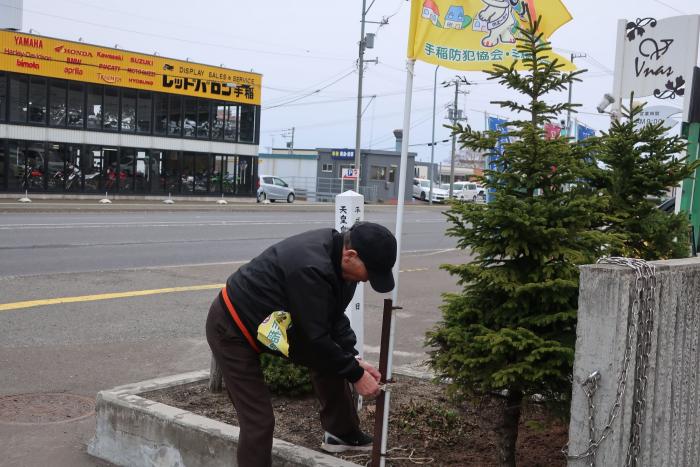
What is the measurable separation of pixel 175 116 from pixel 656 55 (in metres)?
33.0

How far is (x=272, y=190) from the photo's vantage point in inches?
1721

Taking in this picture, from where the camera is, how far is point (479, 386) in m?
3.86

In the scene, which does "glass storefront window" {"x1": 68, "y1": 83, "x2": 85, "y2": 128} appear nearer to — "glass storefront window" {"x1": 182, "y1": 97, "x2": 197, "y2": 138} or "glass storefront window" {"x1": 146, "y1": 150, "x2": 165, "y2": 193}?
"glass storefront window" {"x1": 146, "y1": 150, "x2": 165, "y2": 193}

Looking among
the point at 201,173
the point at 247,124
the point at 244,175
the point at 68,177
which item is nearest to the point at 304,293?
the point at 68,177

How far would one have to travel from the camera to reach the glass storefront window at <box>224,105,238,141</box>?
137ft

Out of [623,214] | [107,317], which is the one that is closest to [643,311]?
[623,214]

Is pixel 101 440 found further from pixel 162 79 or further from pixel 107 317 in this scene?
pixel 162 79

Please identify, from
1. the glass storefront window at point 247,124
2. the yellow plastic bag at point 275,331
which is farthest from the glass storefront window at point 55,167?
the yellow plastic bag at point 275,331

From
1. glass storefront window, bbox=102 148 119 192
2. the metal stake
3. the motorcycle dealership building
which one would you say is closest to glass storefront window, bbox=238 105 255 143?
the motorcycle dealership building

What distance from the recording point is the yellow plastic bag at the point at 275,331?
3.58 m

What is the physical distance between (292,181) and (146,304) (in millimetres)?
47803

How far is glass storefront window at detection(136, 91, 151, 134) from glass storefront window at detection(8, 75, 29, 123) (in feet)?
18.4

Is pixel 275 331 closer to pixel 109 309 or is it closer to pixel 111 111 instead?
pixel 109 309

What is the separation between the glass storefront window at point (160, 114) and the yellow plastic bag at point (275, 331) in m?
36.5
